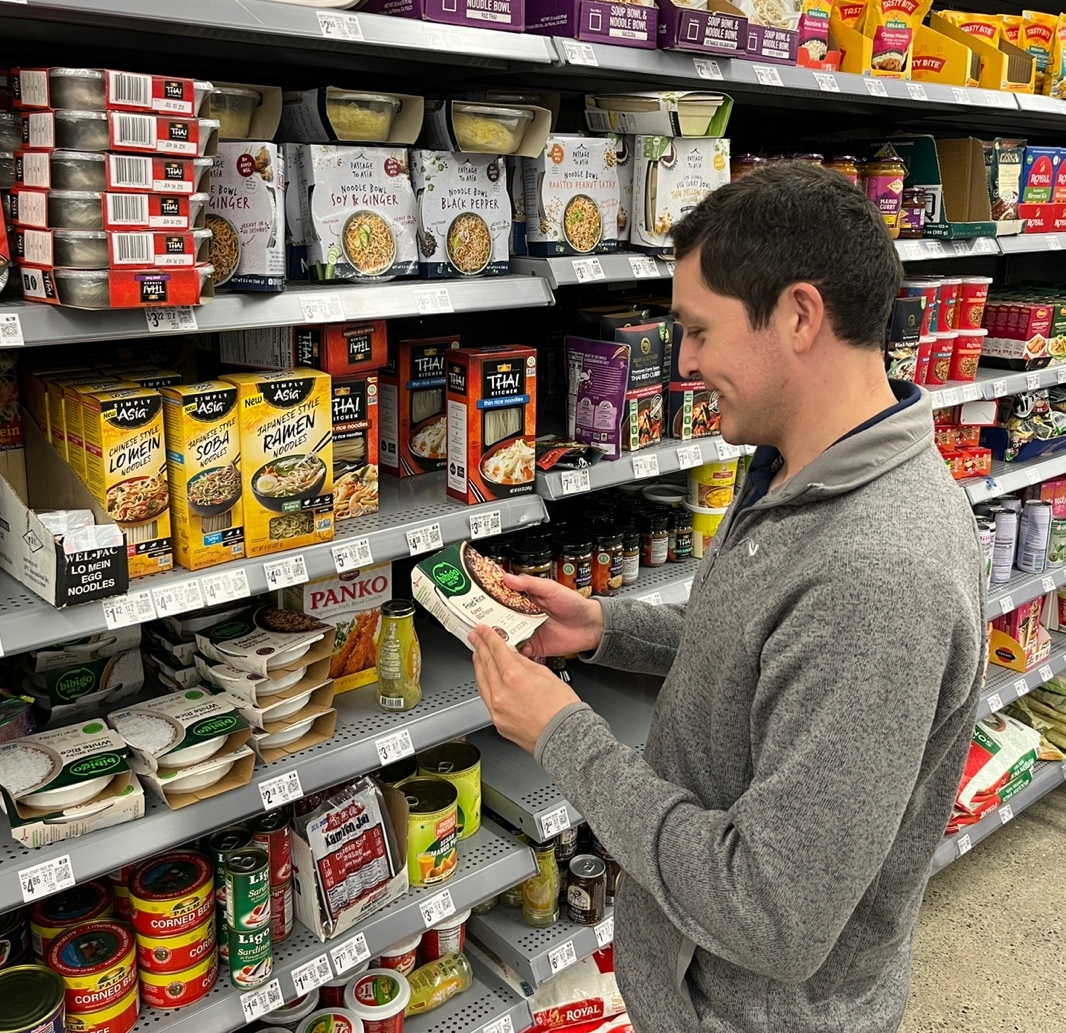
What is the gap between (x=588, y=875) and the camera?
2516 millimetres

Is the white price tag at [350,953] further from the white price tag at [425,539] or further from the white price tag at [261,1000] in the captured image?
the white price tag at [425,539]

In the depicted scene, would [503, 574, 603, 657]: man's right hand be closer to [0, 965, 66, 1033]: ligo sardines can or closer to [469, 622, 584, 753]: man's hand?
[469, 622, 584, 753]: man's hand

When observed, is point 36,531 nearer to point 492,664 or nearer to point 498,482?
point 492,664

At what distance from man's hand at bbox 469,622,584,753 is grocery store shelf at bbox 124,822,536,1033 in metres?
0.85

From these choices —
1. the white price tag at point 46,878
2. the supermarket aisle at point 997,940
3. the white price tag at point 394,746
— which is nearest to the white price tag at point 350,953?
the white price tag at point 394,746

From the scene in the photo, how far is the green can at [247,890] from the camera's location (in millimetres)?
1880

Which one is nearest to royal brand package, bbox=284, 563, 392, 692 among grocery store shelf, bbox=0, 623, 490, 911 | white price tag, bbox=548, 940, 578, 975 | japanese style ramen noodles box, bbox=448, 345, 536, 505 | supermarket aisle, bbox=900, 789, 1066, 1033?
grocery store shelf, bbox=0, 623, 490, 911

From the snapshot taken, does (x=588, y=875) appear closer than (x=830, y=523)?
No

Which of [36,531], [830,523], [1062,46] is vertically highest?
[1062,46]

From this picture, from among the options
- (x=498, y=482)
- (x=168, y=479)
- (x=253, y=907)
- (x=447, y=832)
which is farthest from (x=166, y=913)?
(x=498, y=482)

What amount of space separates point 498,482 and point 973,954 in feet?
7.31

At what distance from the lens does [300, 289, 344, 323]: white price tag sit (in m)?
1.76

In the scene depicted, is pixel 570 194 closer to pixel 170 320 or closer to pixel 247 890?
pixel 170 320

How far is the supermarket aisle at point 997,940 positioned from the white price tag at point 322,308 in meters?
2.46
